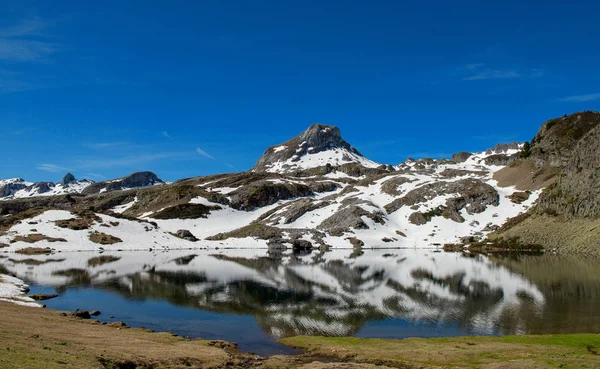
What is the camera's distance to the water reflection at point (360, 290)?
174 ft

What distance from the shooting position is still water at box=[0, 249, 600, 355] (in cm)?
4972

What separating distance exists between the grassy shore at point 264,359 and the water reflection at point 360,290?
7.89m

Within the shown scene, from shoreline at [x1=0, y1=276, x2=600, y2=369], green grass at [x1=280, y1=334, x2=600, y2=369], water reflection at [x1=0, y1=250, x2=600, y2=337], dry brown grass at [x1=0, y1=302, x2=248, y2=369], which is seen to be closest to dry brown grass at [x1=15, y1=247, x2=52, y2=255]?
water reflection at [x1=0, y1=250, x2=600, y2=337]

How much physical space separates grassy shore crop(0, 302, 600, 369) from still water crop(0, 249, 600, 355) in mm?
4917

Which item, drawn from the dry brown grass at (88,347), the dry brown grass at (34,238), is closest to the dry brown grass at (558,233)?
the dry brown grass at (88,347)

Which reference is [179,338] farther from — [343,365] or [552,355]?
[552,355]

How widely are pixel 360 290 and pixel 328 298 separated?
10.6 metres

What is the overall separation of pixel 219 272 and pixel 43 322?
213 ft

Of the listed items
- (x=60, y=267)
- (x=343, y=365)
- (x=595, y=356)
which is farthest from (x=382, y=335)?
(x=60, y=267)

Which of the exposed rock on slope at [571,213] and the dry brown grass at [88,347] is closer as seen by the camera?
the dry brown grass at [88,347]

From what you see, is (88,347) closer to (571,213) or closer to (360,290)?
(360,290)

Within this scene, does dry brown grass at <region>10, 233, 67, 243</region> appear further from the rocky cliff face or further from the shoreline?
the rocky cliff face

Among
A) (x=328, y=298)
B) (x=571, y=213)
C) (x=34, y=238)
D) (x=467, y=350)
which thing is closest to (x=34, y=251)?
(x=34, y=238)

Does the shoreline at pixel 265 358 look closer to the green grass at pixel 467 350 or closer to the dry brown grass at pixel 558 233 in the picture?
the green grass at pixel 467 350
